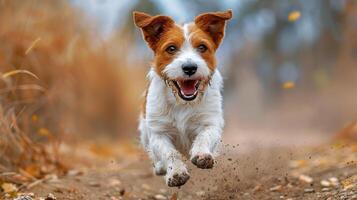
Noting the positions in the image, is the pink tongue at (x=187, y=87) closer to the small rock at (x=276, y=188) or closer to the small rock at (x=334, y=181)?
the small rock at (x=276, y=188)

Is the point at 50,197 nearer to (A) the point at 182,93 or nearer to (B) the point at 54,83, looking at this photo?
(A) the point at 182,93

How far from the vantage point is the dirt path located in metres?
6.05

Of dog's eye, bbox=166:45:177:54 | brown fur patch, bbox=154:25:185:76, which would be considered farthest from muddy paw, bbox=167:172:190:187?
dog's eye, bbox=166:45:177:54

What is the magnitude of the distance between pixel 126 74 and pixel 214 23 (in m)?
7.77

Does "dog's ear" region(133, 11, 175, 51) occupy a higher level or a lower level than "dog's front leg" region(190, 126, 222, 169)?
higher

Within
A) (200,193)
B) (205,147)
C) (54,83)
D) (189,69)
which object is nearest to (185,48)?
(189,69)

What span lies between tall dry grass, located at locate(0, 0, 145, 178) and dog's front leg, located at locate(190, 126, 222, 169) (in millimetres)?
1801

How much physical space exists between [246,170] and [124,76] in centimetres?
624

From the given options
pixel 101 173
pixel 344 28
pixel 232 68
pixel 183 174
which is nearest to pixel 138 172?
pixel 101 173

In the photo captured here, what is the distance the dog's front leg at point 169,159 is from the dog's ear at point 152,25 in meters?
0.83

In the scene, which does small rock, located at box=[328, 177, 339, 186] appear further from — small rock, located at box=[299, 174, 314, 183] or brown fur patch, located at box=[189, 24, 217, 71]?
brown fur patch, located at box=[189, 24, 217, 71]

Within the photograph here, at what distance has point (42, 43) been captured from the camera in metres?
9.37

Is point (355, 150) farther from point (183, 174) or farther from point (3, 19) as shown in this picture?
point (3, 19)

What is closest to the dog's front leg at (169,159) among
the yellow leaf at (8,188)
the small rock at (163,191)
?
the small rock at (163,191)
